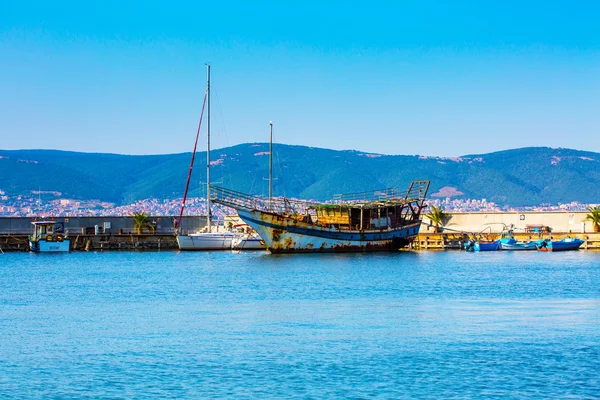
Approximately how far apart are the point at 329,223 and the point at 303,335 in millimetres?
41428

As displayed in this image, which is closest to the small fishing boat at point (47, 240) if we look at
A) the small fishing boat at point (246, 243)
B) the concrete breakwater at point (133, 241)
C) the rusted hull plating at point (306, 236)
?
the concrete breakwater at point (133, 241)

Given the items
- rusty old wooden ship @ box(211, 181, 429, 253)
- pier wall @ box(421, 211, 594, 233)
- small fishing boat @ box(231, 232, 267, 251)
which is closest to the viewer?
rusty old wooden ship @ box(211, 181, 429, 253)

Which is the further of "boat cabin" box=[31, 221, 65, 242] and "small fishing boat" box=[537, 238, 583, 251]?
"boat cabin" box=[31, 221, 65, 242]

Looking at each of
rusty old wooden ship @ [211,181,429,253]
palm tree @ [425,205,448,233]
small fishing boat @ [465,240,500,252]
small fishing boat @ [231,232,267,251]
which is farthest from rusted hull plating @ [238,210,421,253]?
palm tree @ [425,205,448,233]

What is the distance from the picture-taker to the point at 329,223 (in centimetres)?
7081

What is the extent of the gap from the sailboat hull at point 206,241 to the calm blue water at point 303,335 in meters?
25.5

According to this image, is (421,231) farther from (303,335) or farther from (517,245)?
(303,335)

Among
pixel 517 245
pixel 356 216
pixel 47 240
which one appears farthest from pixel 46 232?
pixel 517 245

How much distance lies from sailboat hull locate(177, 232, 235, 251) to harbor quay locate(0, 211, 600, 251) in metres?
3.98

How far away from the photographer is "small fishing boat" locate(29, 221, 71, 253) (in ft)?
259

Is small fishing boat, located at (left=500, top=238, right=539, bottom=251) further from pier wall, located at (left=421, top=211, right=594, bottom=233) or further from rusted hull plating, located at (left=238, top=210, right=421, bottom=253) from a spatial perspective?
rusted hull plating, located at (left=238, top=210, right=421, bottom=253)

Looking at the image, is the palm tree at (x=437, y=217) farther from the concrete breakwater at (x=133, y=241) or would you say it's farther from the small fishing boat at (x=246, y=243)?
the small fishing boat at (x=246, y=243)

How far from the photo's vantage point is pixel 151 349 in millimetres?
27234

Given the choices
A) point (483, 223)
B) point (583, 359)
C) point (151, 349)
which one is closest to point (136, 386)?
point (151, 349)
